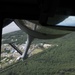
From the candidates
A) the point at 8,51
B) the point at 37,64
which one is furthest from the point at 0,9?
the point at 37,64

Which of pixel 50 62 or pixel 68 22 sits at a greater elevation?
pixel 68 22

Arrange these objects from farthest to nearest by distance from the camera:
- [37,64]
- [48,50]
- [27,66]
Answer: [48,50] → [37,64] → [27,66]

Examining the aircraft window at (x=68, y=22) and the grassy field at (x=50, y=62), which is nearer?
the aircraft window at (x=68, y=22)

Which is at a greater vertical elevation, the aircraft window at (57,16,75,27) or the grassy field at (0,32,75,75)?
the aircraft window at (57,16,75,27)

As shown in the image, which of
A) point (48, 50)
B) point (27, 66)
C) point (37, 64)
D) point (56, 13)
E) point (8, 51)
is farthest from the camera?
point (48, 50)

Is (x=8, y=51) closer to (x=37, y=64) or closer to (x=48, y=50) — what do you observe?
(x=37, y=64)

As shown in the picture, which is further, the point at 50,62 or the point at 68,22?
the point at 50,62

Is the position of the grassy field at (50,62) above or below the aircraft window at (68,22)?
below

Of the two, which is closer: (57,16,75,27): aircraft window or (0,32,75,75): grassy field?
(57,16,75,27): aircraft window
